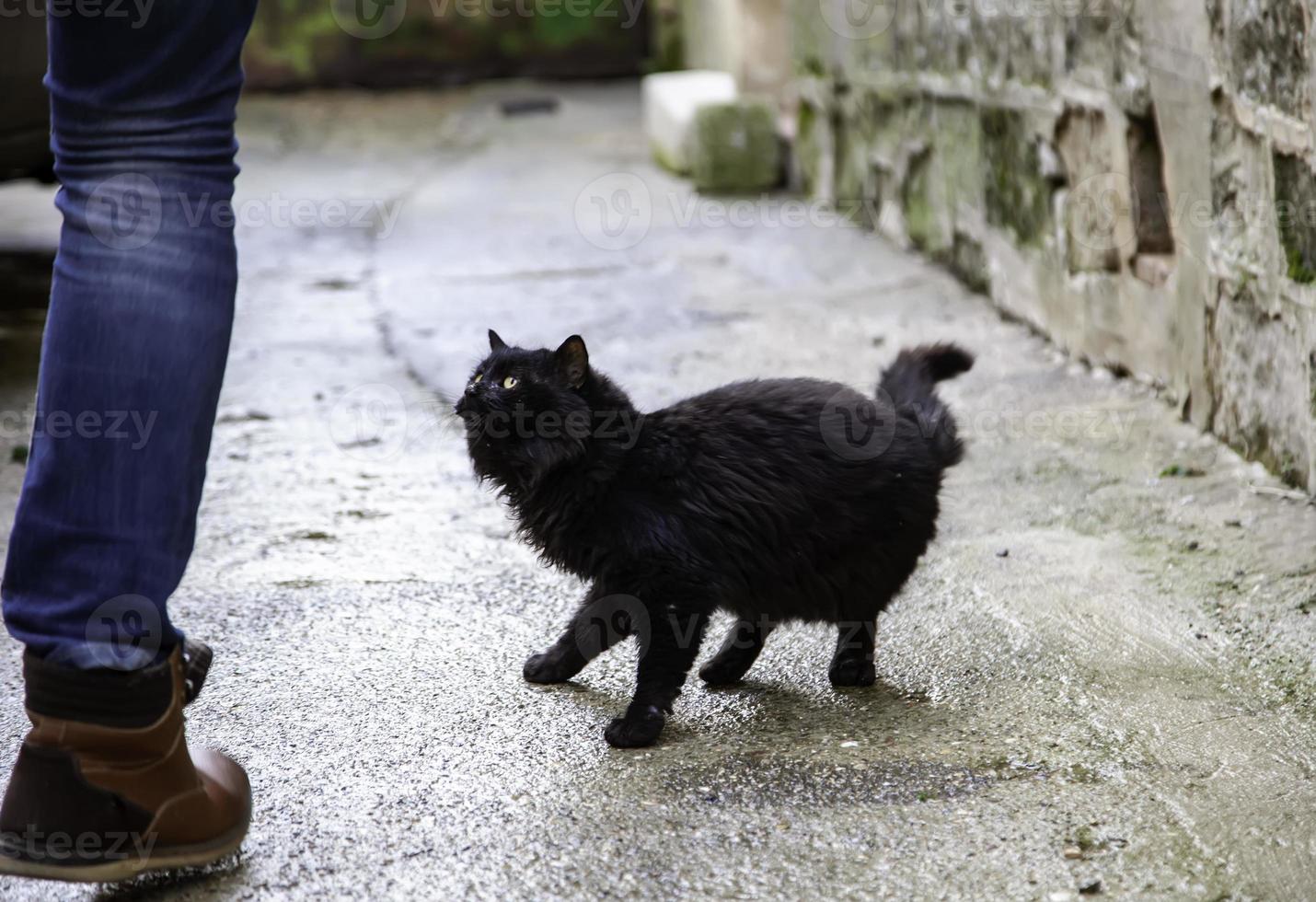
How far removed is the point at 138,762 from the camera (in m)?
1.54

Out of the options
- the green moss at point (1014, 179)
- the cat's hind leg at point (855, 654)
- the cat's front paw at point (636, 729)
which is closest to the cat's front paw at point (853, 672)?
the cat's hind leg at point (855, 654)

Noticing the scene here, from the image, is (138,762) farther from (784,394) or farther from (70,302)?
(784,394)

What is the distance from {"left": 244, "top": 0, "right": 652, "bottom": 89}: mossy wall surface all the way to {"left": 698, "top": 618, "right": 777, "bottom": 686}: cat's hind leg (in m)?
9.06

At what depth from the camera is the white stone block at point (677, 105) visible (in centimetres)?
710

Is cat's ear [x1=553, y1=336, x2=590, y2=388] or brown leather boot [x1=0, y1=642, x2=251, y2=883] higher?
cat's ear [x1=553, y1=336, x2=590, y2=388]

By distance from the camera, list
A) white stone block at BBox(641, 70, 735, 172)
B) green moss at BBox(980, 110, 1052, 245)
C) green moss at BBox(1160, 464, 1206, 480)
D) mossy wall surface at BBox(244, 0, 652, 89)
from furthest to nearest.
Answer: mossy wall surface at BBox(244, 0, 652, 89)
white stone block at BBox(641, 70, 735, 172)
green moss at BBox(980, 110, 1052, 245)
green moss at BBox(1160, 464, 1206, 480)

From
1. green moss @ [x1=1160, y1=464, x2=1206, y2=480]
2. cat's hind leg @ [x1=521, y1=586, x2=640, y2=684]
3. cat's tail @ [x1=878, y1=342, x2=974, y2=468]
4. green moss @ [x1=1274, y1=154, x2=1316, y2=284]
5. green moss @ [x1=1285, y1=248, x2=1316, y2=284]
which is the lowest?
green moss @ [x1=1160, y1=464, x2=1206, y2=480]

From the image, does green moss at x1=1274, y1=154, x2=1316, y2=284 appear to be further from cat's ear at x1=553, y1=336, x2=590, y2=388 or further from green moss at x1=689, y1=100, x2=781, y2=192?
green moss at x1=689, y1=100, x2=781, y2=192

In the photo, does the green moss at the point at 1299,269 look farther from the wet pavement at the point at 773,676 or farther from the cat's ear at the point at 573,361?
the cat's ear at the point at 573,361

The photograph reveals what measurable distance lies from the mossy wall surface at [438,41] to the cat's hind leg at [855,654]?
9.11 metres

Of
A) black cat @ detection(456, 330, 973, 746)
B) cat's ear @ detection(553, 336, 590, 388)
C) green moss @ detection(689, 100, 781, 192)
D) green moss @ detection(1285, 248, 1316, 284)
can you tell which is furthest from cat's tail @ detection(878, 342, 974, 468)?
green moss @ detection(689, 100, 781, 192)

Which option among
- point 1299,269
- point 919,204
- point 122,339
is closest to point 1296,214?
point 1299,269

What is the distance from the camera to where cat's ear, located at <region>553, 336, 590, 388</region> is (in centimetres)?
209

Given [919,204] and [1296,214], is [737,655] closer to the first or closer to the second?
[1296,214]
